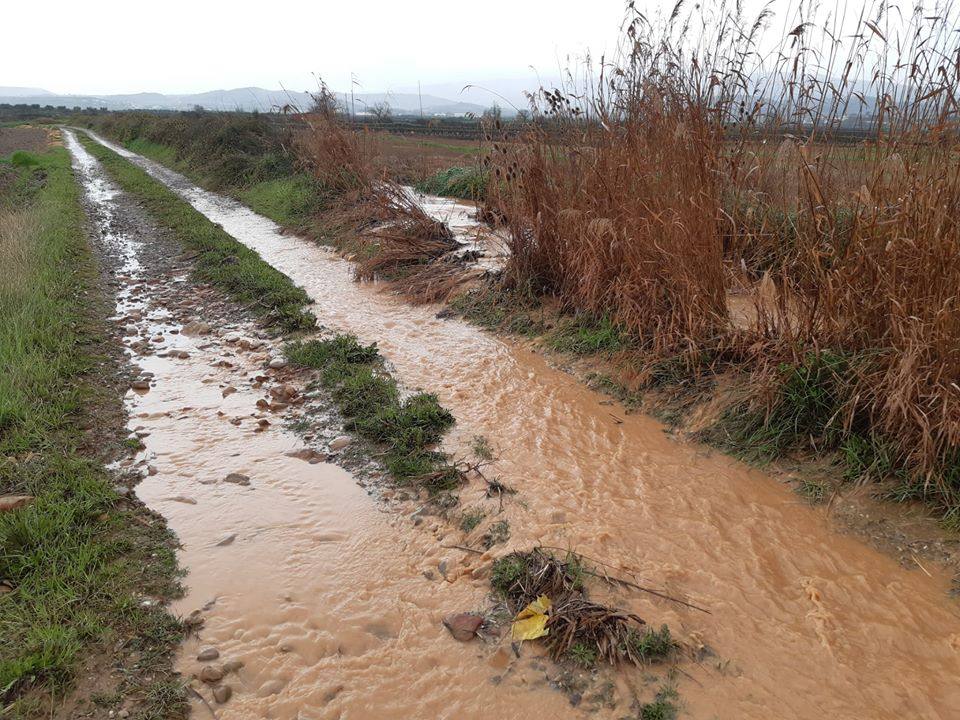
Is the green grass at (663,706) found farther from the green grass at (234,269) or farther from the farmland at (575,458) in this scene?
the green grass at (234,269)

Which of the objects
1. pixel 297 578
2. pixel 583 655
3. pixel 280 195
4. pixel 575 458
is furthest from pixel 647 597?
pixel 280 195

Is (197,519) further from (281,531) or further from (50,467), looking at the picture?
(50,467)

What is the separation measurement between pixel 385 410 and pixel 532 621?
2.22m

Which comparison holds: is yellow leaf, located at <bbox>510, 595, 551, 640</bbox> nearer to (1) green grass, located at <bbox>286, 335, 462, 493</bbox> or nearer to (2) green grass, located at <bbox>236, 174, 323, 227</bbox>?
→ (1) green grass, located at <bbox>286, 335, 462, 493</bbox>

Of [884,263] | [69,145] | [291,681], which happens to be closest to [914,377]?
[884,263]

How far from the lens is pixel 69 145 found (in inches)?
1282

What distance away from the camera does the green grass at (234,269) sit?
6781 mm

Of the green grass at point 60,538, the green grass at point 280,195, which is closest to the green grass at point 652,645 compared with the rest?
the green grass at point 60,538

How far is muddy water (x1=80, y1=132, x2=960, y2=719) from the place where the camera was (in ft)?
7.89

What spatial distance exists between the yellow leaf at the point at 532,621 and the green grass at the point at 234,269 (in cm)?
439

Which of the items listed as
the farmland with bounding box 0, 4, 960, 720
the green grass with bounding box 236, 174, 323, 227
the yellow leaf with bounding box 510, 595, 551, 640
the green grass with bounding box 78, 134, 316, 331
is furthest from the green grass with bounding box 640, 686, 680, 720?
the green grass with bounding box 236, 174, 323, 227

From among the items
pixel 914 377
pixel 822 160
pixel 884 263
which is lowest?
pixel 914 377

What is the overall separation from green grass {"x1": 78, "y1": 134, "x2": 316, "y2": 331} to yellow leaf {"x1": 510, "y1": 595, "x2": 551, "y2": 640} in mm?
4389

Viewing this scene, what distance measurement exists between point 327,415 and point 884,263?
368 cm
